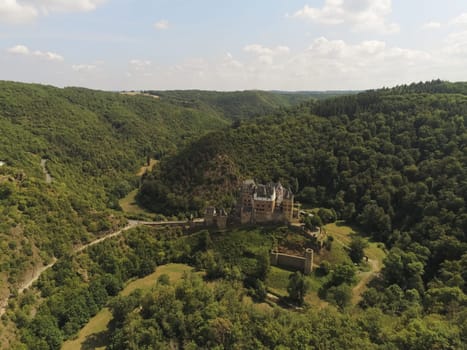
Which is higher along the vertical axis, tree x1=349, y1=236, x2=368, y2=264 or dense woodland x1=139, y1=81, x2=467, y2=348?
dense woodland x1=139, y1=81, x2=467, y2=348

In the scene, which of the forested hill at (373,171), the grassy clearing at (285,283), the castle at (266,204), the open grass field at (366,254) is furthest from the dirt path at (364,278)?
the castle at (266,204)

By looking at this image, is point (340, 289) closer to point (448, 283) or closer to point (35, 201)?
point (448, 283)

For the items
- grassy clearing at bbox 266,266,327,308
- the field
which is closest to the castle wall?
grassy clearing at bbox 266,266,327,308

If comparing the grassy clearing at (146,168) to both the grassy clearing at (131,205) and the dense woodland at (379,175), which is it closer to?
the grassy clearing at (131,205)

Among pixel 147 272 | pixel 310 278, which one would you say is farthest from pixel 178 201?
pixel 310 278

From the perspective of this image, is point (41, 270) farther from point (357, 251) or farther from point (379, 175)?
point (379, 175)

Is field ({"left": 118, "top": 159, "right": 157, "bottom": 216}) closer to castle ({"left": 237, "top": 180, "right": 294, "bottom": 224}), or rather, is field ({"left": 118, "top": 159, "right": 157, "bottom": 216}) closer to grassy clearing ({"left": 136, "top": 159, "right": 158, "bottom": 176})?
grassy clearing ({"left": 136, "top": 159, "right": 158, "bottom": 176})
